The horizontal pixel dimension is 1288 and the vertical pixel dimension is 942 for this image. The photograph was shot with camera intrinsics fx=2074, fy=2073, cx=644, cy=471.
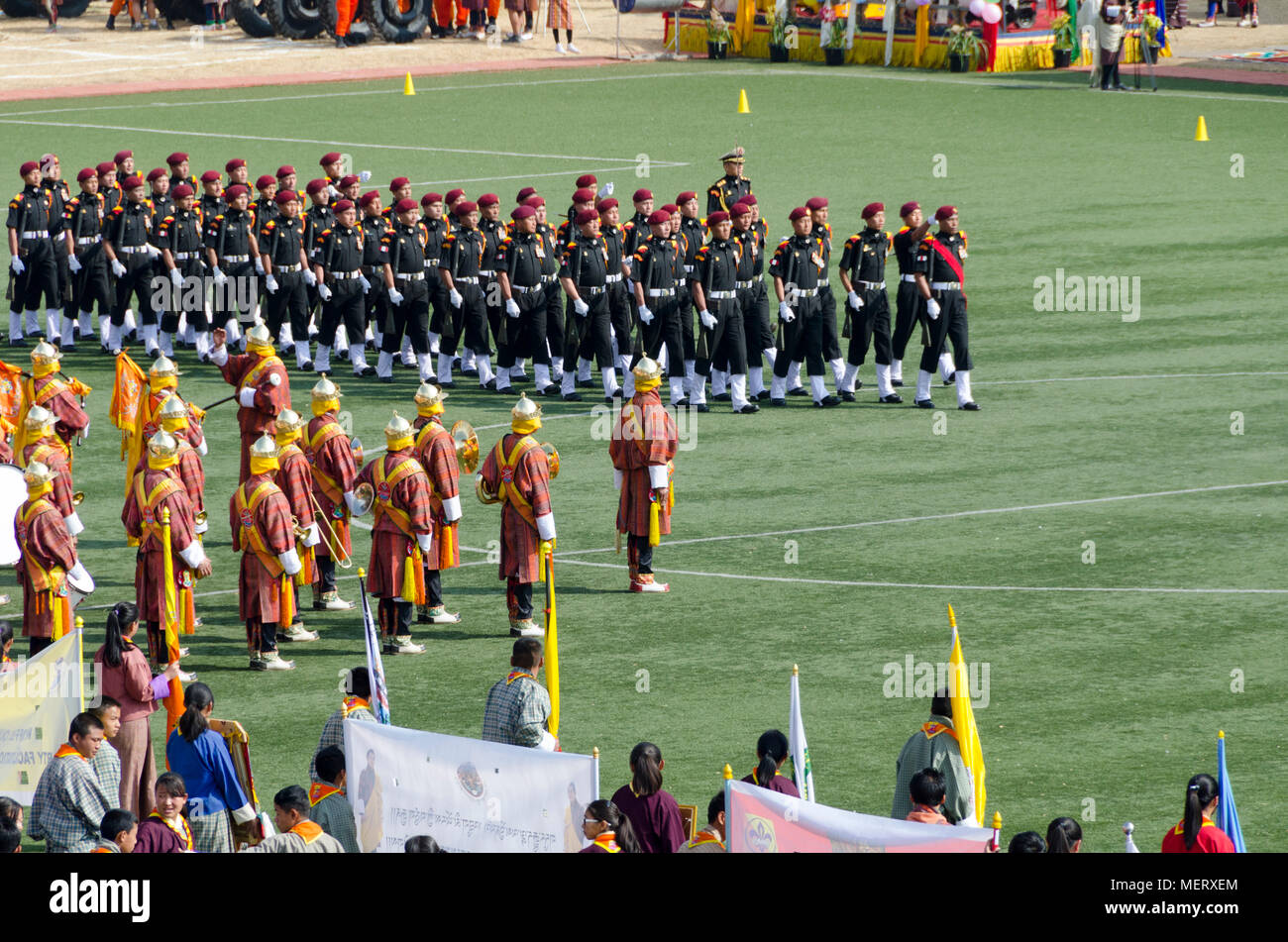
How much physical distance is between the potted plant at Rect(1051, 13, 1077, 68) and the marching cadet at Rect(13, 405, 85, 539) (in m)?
33.9

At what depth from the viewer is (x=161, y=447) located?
14.7m

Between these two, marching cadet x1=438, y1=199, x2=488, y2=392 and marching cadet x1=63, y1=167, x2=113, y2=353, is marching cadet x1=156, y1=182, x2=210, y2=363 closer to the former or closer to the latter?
marching cadet x1=63, y1=167, x2=113, y2=353

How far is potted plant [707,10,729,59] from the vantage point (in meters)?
50.4

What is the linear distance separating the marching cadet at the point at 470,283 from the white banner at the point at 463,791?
1329cm


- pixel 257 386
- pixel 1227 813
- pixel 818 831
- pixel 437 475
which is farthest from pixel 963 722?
pixel 257 386

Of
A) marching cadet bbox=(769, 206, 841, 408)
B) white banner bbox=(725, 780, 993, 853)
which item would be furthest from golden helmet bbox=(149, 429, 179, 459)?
marching cadet bbox=(769, 206, 841, 408)

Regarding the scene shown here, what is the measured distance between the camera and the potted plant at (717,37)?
5038 centimetres

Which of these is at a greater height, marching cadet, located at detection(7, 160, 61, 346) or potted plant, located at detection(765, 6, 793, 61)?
potted plant, located at detection(765, 6, 793, 61)

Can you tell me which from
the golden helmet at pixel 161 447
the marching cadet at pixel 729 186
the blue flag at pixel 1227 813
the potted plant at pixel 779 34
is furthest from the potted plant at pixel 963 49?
the blue flag at pixel 1227 813

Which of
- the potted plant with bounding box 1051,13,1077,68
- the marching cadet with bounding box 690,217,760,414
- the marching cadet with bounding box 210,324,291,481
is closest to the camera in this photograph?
the marching cadet with bounding box 210,324,291,481

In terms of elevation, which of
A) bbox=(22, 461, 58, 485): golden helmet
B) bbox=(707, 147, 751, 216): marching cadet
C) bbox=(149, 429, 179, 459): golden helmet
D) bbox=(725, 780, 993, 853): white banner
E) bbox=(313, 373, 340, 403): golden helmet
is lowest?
bbox=(725, 780, 993, 853): white banner

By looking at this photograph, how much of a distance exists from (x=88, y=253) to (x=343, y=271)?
359 cm
